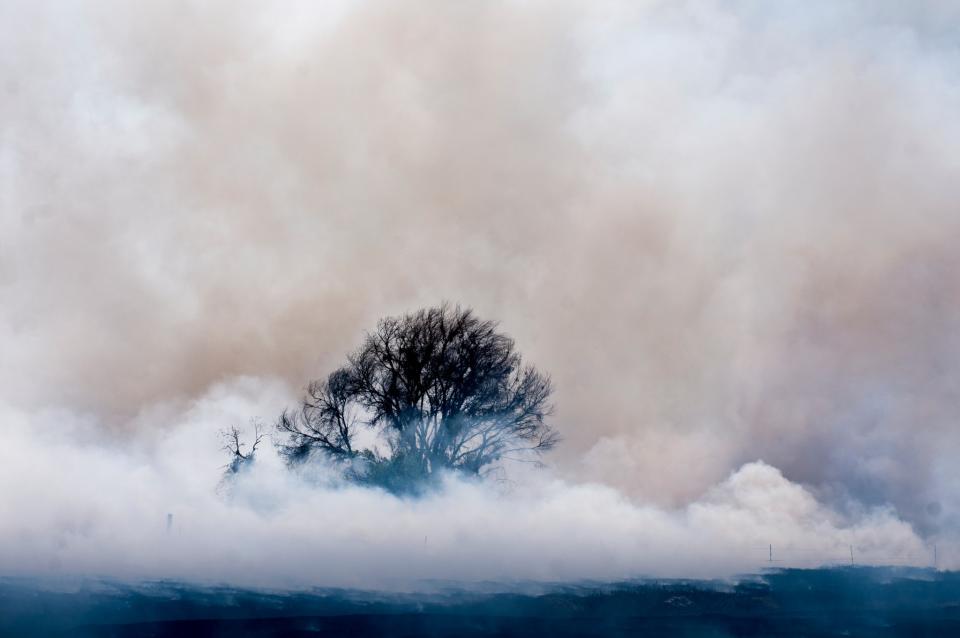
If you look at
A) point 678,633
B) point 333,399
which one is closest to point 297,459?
point 333,399

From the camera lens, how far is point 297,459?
46156mm

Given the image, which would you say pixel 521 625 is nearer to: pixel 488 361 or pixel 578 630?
pixel 578 630

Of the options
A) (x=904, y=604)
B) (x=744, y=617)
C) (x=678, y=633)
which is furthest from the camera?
(x=904, y=604)

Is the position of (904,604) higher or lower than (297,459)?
lower

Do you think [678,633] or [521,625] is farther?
[678,633]

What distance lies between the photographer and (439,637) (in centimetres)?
4753

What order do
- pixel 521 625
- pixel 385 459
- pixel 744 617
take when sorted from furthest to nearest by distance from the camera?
pixel 744 617 → pixel 521 625 → pixel 385 459

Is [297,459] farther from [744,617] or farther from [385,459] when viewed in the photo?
[744,617]

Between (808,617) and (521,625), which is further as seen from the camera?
(808,617)

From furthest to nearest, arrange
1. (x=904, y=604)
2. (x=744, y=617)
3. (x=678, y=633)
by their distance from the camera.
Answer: (x=904, y=604) < (x=744, y=617) < (x=678, y=633)

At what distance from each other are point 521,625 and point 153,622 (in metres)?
Answer: 19.9

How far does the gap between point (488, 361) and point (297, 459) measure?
1070 centimetres

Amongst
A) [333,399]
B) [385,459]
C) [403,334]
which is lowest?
[385,459]

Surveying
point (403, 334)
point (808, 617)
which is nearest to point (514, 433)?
point (403, 334)
